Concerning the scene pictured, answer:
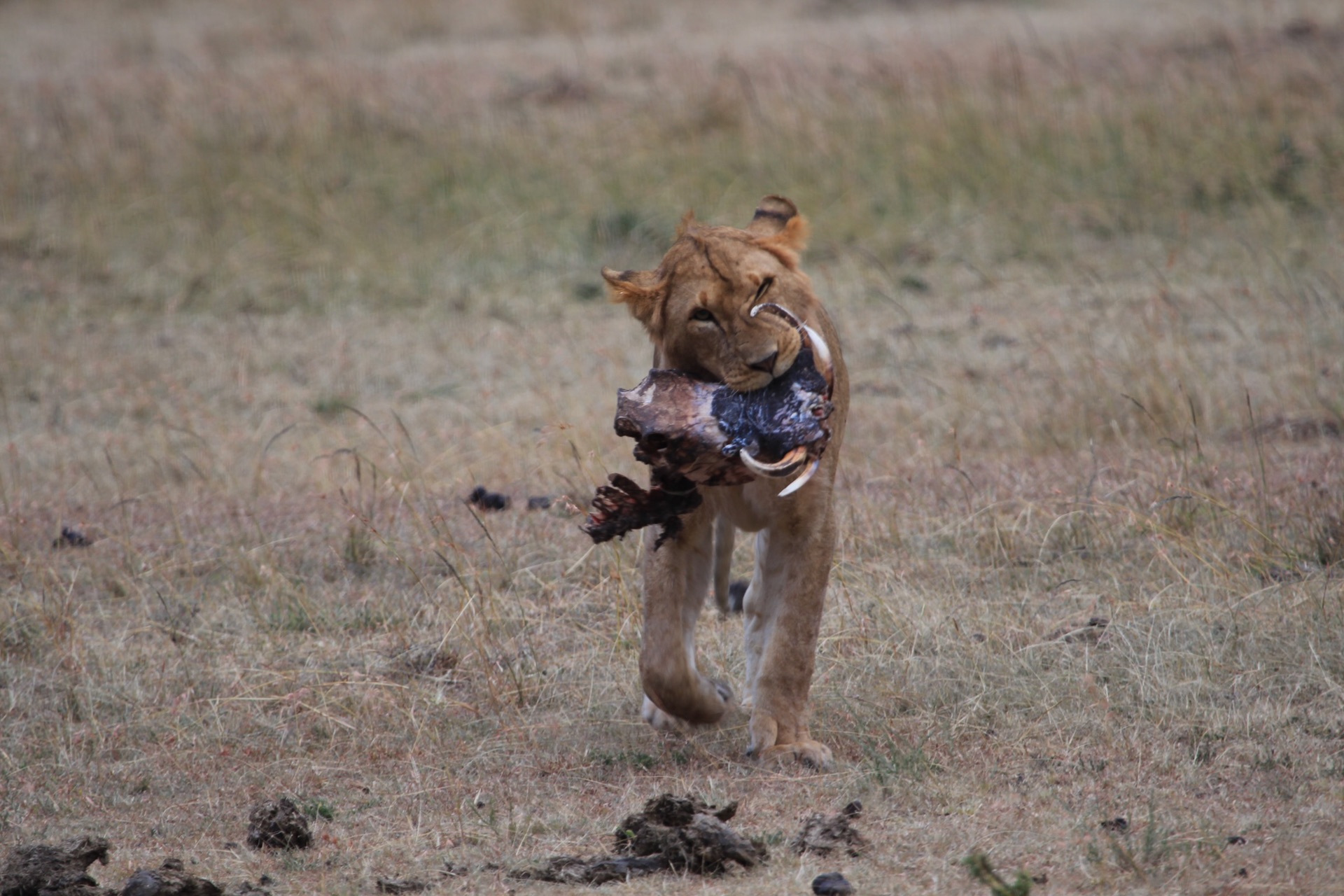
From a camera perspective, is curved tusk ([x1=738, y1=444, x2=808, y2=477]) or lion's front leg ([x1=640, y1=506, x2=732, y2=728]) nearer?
curved tusk ([x1=738, y1=444, x2=808, y2=477])

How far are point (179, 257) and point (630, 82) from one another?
16.8 ft

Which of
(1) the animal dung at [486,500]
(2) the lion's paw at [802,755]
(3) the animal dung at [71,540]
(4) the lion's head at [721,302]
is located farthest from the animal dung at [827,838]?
(3) the animal dung at [71,540]

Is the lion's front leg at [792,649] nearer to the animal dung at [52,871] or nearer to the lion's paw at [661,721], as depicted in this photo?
the lion's paw at [661,721]

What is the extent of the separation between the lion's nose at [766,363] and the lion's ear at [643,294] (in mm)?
400

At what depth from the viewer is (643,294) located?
4.25m

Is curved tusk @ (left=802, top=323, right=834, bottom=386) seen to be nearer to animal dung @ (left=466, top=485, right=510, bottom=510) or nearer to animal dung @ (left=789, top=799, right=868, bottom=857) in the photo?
animal dung @ (left=789, top=799, right=868, bottom=857)

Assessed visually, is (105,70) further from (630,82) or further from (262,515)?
(262,515)

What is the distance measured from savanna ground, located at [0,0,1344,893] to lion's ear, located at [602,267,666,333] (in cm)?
129

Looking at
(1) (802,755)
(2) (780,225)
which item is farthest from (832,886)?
(2) (780,225)

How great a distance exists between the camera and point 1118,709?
460cm

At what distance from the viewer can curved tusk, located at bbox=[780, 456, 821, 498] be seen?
3.96 meters

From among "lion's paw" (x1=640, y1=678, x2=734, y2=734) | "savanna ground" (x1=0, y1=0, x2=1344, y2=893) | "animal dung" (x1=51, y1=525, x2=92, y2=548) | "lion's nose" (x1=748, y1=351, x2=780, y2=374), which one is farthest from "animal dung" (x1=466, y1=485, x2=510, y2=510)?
"lion's nose" (x1=748, y1=351, x2=780, y2=374)

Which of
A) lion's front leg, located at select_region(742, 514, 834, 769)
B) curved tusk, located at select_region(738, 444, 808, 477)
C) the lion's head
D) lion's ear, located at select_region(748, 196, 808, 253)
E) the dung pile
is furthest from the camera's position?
lion's ear, located at select_region(748, 196, 808, 253)

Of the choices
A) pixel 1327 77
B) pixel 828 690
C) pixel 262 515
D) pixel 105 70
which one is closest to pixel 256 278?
pixel 262 515
